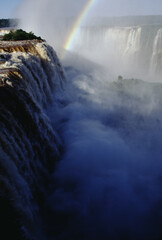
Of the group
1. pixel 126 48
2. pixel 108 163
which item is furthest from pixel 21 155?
pixel 126 48

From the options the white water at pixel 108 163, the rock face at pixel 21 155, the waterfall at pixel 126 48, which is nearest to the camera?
the rock face at pixel 21 155

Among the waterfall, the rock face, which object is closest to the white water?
the rock face

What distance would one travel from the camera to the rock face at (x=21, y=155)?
434cm

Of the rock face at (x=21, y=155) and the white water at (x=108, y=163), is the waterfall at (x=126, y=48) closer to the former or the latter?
the white water at (x=108, y=163)

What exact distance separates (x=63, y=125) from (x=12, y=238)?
7710 millimetres

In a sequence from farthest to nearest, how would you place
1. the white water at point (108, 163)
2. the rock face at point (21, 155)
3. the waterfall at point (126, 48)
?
the waterfall at point (126, 48)
the white water at point (108, 163)
the rock face at point (21, 155)

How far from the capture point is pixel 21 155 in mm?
5891

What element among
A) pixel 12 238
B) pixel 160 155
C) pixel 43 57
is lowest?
pixel 160 155

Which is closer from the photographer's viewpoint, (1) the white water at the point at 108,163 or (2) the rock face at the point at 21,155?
(2) the rock face at the point at 21,155

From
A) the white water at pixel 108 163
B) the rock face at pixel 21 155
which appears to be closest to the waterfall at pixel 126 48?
the white water at pixel 108 163

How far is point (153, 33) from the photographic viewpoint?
24969 millimetres

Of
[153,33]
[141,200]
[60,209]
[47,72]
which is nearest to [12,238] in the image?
[60,209]

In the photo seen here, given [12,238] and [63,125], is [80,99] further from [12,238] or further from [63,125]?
[12,238]

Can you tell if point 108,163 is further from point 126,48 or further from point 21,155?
point 126,48
